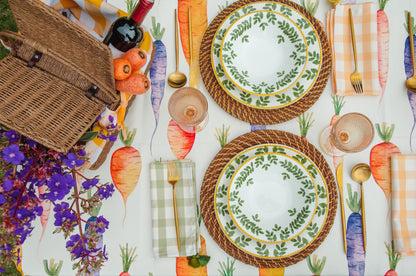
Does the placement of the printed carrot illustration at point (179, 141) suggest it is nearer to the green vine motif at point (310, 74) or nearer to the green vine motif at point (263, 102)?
the green vine motif at point (263, 102)

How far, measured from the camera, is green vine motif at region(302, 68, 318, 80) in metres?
0.81

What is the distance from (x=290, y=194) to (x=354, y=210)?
0.20m

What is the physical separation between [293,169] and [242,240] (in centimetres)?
24

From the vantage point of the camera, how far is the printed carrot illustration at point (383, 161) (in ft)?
2.77

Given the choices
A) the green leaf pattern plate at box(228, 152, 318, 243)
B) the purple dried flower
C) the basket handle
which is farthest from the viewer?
the green leaf pattern plate at box(228, 152, 318, 243)

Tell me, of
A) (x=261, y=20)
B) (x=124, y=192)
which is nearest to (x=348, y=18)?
(x=261, y=20)

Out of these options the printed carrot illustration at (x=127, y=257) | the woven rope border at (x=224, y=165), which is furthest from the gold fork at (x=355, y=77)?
the printed carrot illustration at (x=127, y=257)

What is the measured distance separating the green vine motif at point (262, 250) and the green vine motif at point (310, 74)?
48 cm

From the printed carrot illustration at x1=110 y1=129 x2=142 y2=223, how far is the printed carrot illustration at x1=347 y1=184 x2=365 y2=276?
0.63m

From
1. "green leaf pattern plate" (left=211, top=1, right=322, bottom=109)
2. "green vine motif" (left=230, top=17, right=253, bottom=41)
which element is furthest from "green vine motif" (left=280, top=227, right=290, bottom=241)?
"green vine motif" (left=230, top=17, right=253, bottom=41)

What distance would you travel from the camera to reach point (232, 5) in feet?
2.83

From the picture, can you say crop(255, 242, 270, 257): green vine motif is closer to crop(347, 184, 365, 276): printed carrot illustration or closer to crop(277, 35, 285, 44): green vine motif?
crop(347, 184, 365, 276): printed carrot illustration

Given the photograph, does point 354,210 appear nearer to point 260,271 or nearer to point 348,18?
point 260,271

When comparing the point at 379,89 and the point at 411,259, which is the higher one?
the point at 379,89
